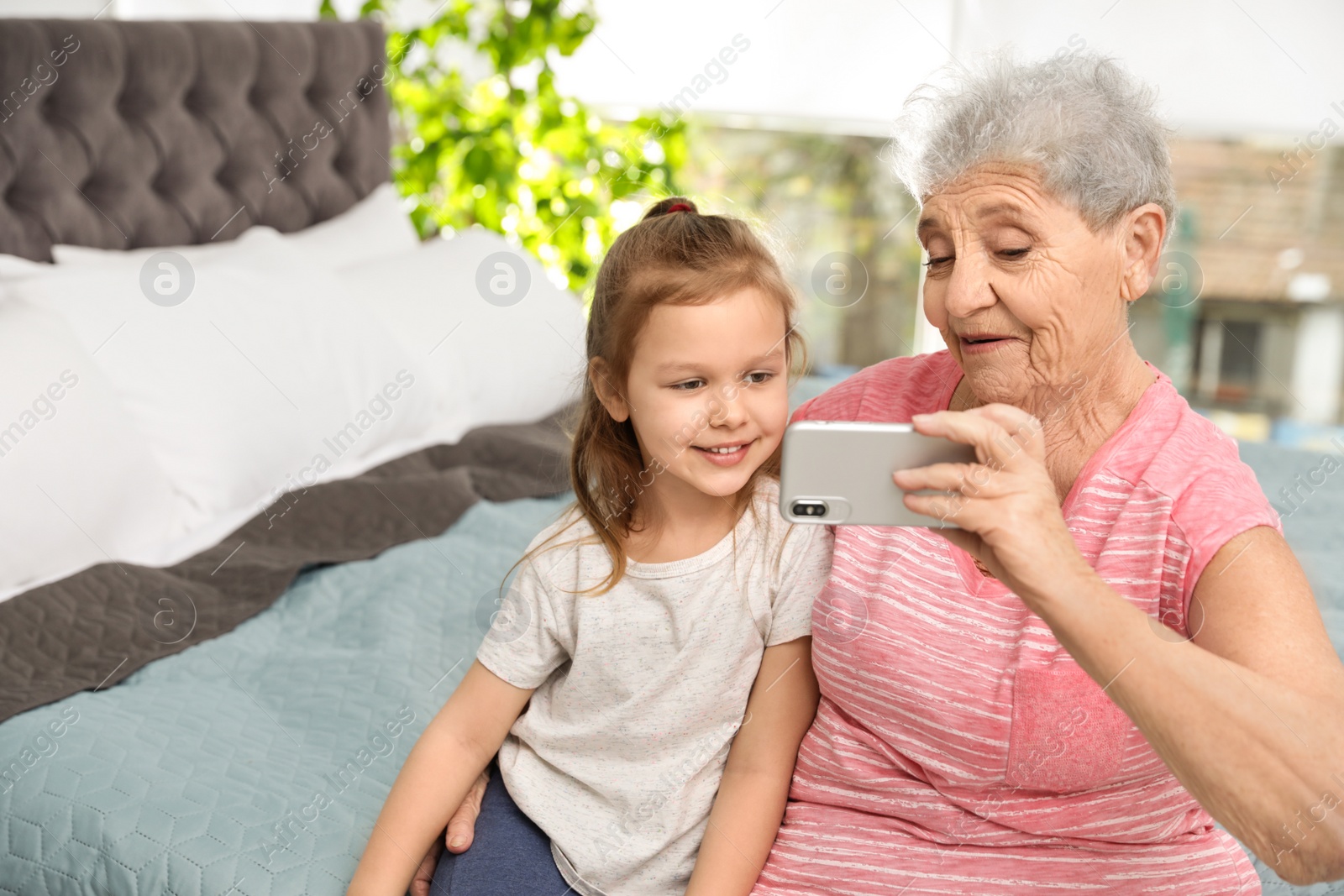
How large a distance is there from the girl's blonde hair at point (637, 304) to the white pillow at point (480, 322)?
3.82ft

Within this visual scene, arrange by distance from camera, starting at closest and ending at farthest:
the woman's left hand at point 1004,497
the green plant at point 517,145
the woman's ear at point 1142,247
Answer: the woman's left hand at point 1004,497
the woman's ear at point 1142,247
the green plant at point 517,145

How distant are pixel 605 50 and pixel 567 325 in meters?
1.84

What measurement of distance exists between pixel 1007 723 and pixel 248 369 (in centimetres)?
143

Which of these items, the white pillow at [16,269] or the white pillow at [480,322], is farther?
the white pillow at [480,322]

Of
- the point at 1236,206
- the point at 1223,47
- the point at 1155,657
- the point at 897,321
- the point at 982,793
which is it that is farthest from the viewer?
the point at 897,321

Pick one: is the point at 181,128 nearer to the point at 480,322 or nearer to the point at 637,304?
the point at 480,322

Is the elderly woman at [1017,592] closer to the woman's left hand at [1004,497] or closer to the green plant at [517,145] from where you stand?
the woman's left hand at [1004,497]

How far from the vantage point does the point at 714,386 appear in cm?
104

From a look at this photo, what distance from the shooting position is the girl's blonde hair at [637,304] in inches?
41.4

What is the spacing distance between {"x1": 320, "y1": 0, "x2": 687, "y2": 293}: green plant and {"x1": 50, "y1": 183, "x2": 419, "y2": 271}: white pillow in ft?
1.50

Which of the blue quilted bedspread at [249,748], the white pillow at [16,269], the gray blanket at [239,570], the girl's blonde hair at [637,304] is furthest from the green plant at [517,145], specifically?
the girl's blonde hair at [637,304]

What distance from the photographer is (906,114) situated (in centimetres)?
111

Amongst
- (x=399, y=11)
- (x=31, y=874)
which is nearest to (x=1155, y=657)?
(x=31, y=874)

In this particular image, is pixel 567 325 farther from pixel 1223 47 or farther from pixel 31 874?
pixel 1223 47
